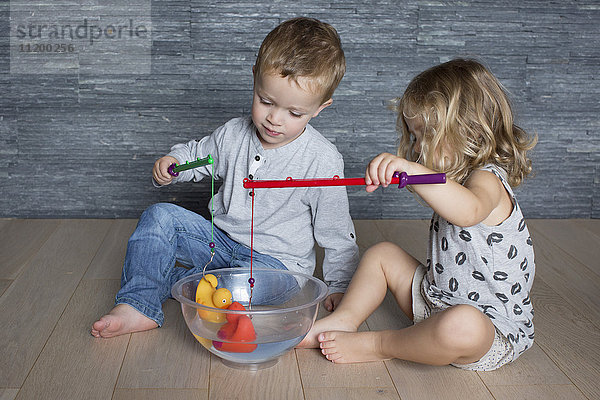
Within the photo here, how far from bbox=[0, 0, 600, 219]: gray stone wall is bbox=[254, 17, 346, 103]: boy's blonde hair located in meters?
0.65

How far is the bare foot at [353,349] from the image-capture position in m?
1.14

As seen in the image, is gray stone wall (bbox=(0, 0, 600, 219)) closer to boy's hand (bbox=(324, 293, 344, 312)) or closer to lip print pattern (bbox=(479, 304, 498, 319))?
boy's hand (bbox=(324, 293, 344, 312))

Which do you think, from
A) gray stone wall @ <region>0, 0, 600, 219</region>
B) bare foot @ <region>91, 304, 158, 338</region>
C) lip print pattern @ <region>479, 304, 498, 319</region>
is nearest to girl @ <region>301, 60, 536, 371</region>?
lip print pattern @ <region>479, 304, 498, 319</region>

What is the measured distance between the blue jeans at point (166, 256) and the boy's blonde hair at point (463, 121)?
0.35 meters

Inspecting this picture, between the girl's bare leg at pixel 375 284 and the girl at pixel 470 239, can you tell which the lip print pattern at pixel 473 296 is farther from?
the girl's bare leg at pixel 375 284

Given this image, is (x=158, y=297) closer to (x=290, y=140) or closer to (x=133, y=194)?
(x=290, y=140)

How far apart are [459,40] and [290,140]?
83 cm

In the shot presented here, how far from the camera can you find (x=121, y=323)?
3.93ft

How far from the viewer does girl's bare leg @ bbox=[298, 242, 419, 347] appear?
1251 mm

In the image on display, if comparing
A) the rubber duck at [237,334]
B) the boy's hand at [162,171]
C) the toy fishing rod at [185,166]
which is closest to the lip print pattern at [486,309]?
the rubber duck at [237,334]


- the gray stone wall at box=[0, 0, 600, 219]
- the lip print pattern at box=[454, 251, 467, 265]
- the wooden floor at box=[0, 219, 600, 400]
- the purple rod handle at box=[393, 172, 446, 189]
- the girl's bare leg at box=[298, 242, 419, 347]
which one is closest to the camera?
the purple rod handle at box=[393, 172, 446, 189]

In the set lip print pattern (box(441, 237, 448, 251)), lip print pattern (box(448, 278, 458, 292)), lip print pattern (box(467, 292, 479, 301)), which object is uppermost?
lip print pattern (box(441, 237, 448, 251))

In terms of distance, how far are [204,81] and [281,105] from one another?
75cm

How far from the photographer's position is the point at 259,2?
6.17ft
